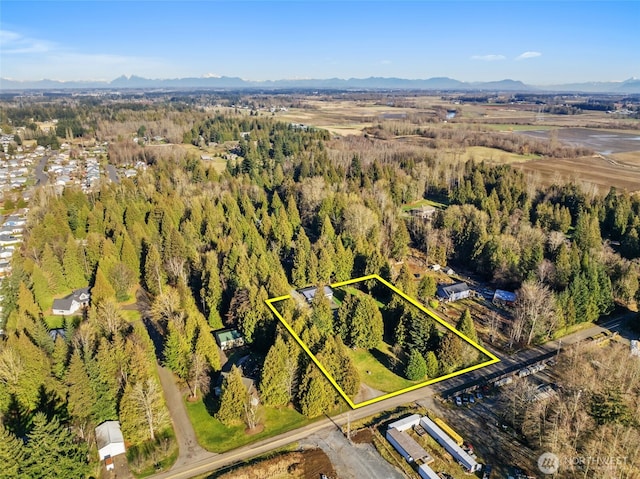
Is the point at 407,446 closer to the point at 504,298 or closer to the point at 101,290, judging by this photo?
the point at 504,298

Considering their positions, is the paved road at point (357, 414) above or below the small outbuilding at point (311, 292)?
below

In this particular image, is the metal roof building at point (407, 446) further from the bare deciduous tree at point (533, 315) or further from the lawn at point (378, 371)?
the bare deciduous tree at point (533, 315)

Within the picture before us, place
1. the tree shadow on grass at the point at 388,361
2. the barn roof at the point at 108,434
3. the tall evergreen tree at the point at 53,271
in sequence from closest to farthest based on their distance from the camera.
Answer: the barn roof at the point at 108,434 → the tree shadow on grass at the point at 388,361 → the tall evergreen tree at the point at 53,271

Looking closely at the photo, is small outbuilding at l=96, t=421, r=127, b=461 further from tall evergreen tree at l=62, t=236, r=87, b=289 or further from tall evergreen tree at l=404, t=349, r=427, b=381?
tall evergreen tree at l=62, t=236, r=87, b=289

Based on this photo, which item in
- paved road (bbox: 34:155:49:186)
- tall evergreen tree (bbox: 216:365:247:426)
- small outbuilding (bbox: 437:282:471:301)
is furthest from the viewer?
paved road (bbox: 34:155:49:186)

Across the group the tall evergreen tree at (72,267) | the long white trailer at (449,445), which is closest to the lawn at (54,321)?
the tall evergreen tree at (72,267)

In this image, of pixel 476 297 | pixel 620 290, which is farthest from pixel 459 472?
pixel 620 290

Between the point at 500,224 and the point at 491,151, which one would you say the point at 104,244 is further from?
the point at 491,151

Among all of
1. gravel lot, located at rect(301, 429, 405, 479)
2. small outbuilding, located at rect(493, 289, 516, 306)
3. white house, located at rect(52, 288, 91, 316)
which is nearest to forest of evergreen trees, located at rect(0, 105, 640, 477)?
white house, located at rect(52, 288, 91, 316)
